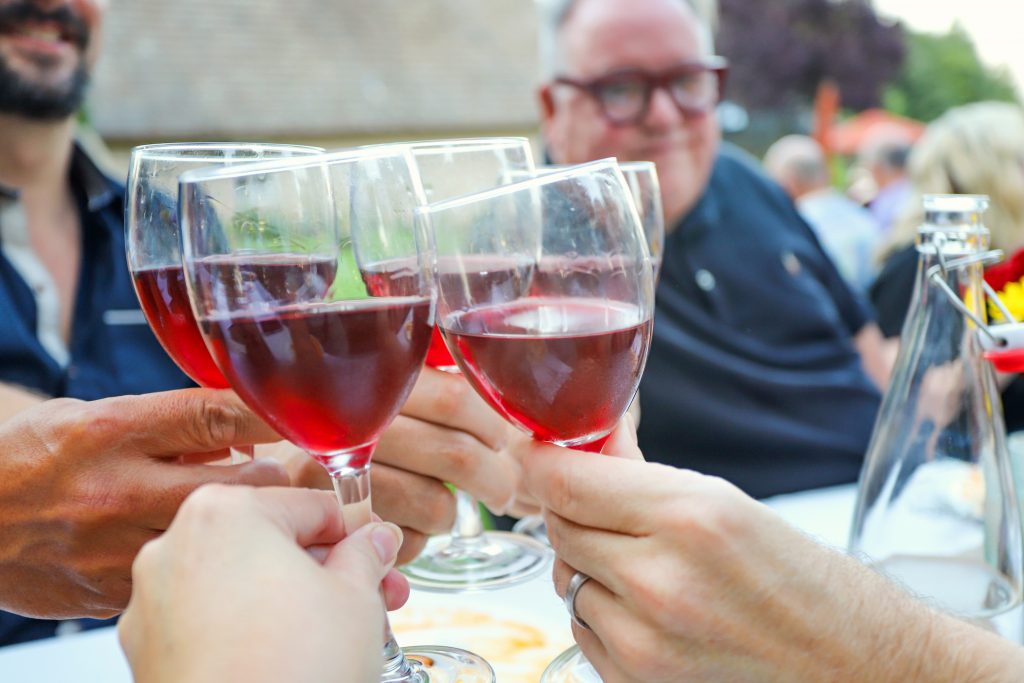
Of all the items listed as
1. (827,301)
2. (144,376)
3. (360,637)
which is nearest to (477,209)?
(360,637)

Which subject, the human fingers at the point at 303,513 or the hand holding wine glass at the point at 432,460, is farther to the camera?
the hand holding wine glass at the point at 432,460

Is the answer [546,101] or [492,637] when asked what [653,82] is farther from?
[492,637]

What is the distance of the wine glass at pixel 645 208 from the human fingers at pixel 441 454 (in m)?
0.31

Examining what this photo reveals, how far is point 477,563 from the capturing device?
147 cm

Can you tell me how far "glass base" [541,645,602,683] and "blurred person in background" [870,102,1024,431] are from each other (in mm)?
2931

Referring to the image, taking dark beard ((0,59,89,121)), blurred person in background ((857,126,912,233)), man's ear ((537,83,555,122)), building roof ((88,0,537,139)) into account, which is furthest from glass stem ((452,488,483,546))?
building roof ((88,0,537,139))

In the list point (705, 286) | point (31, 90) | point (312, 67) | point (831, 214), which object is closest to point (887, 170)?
point (831, 214)

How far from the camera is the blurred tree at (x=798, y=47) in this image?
1267 inches

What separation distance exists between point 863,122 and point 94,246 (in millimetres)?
19585

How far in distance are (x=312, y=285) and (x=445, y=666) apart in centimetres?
54

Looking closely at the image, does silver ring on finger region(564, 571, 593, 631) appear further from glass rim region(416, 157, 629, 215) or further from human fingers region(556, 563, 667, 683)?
glass rim region(416, 157, 629, 215)

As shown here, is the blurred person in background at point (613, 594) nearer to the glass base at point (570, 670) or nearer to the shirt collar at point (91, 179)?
the glass base at point (570, 670)

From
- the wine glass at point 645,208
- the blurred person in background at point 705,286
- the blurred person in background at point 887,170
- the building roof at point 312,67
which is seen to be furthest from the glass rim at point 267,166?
the building roof at point 312,67

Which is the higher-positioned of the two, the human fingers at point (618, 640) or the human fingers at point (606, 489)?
the human fingers at point (606, 489)
